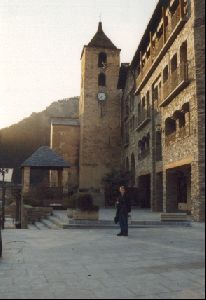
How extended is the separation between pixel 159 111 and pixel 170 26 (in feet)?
15.9

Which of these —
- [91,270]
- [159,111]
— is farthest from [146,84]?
[91,270]

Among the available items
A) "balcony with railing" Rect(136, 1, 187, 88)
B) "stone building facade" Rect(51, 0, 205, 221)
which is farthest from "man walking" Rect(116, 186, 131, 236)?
"balcony with railing" Rect(136, 1, 187, 88)

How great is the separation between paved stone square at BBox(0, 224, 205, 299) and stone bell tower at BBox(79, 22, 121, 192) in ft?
81.9

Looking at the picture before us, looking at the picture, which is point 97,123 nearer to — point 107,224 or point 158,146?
point 158,146

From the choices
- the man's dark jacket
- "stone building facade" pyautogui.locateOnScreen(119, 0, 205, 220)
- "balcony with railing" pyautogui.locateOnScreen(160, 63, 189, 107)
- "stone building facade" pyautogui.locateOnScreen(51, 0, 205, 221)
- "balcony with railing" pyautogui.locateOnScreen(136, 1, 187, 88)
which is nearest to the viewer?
the man's dark jacket

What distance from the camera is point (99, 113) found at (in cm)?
3609

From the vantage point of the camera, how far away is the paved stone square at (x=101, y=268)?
4203 mm

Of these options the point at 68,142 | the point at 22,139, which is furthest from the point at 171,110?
the point at 22,139

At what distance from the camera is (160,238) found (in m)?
10.3

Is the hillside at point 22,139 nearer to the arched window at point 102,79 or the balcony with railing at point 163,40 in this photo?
the arched window at point 102,79

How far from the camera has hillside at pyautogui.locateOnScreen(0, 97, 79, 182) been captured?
59.9 metres

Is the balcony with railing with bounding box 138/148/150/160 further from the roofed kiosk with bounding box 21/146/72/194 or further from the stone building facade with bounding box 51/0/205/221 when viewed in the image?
the roofed kiosk with bounding box 21/146/72/194

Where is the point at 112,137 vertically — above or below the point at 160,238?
above

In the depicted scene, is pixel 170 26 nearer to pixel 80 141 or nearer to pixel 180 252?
pixel 180 252
